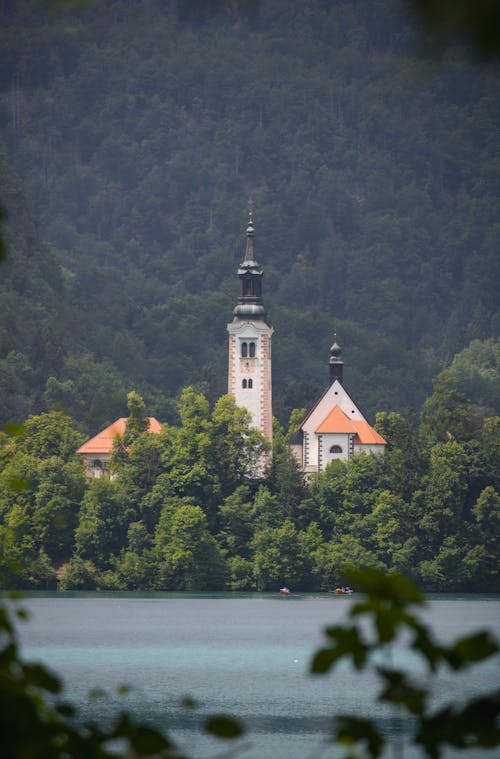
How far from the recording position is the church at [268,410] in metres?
114

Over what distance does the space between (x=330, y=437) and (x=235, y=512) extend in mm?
12324

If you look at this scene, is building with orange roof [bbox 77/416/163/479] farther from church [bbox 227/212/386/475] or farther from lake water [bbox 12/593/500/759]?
lake water [bbox 12/593/500/759]

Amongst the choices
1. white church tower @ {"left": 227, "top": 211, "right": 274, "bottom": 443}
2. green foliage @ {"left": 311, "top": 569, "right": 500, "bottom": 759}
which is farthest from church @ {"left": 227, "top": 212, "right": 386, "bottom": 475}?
green foliage @ {"left": 311, "top": 569, "right": 500, "bottom": 759}

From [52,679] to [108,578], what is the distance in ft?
300

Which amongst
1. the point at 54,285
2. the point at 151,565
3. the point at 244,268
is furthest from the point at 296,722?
the point at 54,285

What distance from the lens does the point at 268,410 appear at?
113938mm

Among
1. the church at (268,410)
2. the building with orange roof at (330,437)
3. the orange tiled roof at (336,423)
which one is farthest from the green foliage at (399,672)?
the orange tiled roof at (336,423)

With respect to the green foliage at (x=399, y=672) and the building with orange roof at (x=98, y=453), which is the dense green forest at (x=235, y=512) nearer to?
the building with orange roof at (x=98, y=453)

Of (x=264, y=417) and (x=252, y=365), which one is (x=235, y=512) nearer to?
(x=264, y=417)

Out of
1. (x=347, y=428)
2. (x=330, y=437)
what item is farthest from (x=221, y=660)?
(x=347, y=428)

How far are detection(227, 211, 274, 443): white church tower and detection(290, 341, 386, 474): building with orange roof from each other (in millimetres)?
2714

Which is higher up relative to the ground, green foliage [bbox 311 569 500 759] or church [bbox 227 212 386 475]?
church [bbox 227 212 386 475]

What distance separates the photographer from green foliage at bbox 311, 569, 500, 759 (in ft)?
24.9

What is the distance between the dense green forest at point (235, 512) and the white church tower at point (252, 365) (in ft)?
10.4
